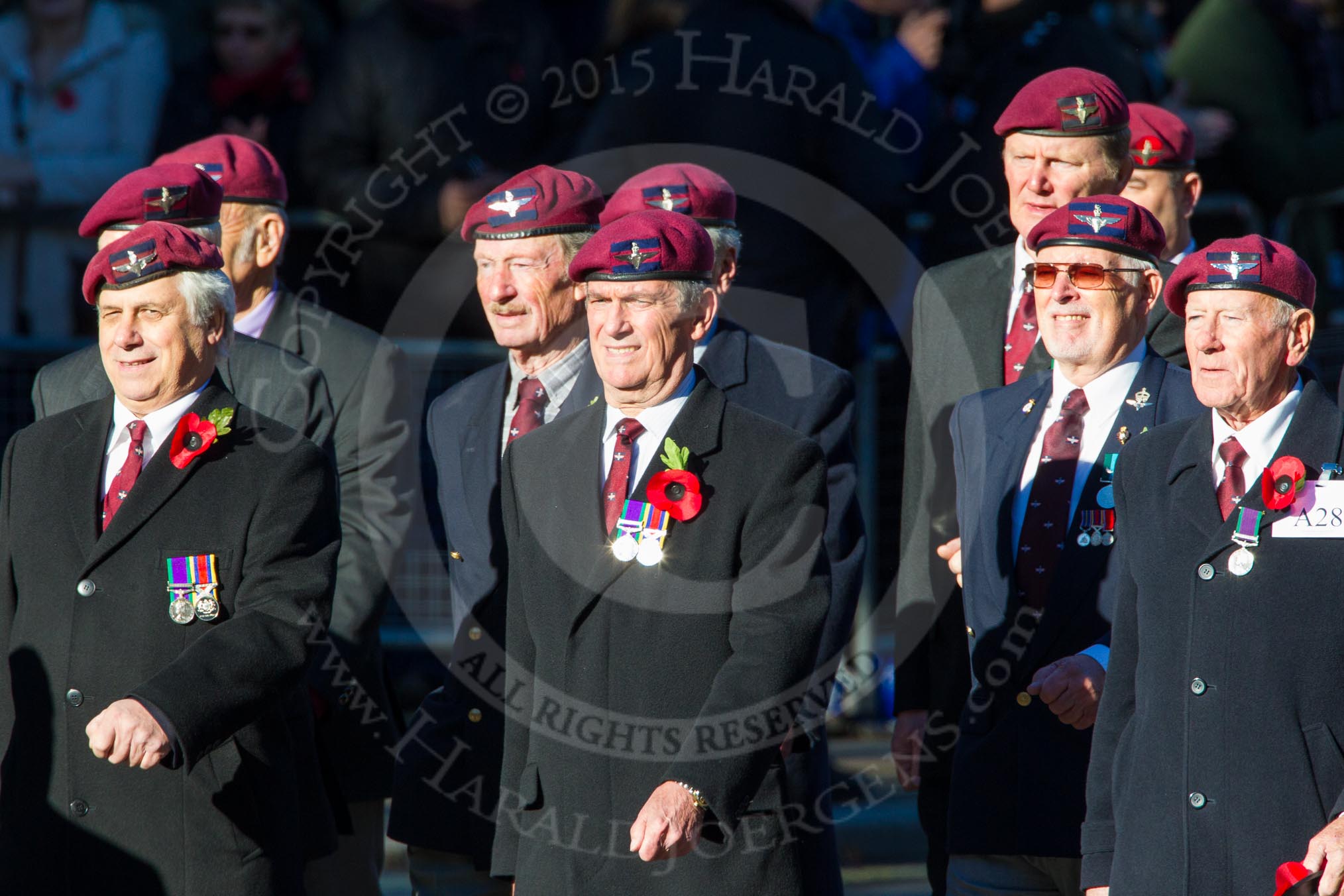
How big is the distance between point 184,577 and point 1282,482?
7.46 ft

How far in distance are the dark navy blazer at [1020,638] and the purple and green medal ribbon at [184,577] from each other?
1.85 m

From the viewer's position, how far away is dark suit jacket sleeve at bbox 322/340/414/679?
546 cm

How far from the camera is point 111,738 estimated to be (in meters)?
4.03

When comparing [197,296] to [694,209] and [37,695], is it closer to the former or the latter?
[37,695]

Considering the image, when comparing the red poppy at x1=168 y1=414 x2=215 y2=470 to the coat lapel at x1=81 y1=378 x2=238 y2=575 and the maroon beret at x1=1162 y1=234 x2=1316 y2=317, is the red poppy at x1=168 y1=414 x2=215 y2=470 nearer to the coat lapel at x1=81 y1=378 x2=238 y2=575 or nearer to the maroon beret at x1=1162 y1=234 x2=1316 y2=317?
the coat lapel at x1=81 y1=378 x2=238 y2=575

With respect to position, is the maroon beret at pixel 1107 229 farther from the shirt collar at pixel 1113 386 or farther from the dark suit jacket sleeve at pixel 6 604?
the dark suit jacket sleeve at pixel 6 604

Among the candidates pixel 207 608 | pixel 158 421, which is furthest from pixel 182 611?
pixel 158 421

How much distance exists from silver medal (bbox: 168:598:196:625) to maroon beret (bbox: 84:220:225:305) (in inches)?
28.4

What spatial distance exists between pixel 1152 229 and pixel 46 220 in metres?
4.79

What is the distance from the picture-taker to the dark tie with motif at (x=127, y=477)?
174 inches

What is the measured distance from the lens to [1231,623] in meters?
3.95

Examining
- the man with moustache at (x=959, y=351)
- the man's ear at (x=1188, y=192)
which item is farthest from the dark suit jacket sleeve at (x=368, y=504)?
the man's ear at (x=1188, y=192)

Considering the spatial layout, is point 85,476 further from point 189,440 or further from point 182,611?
point 182,611

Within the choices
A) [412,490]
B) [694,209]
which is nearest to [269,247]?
[412,490]
